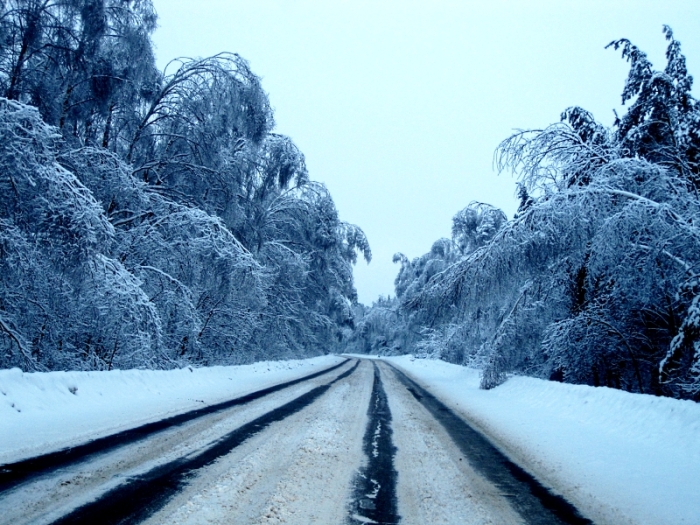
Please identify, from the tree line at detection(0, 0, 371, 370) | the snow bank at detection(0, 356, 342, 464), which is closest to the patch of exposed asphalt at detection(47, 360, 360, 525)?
the snow bank at detection(0, 356, 342, 464)

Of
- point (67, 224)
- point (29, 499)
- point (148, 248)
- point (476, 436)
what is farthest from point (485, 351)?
point (29, 499)

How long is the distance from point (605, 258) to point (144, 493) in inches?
330

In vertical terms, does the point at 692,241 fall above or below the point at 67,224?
above

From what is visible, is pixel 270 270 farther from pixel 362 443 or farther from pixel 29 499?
pixel 29 499

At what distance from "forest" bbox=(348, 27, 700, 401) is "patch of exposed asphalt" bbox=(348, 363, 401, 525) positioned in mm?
4381

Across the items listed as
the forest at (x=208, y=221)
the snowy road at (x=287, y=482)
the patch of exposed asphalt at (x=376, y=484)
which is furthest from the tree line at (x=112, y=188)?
the patch of exposed asphalt at (x=376, y=484)

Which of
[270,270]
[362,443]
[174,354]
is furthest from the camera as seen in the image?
[270,270]

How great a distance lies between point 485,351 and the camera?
1709 cm

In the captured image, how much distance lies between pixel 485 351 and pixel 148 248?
1223 cm

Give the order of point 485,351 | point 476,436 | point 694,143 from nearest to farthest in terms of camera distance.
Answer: point 476,436 < point 694,143 < point 485,351

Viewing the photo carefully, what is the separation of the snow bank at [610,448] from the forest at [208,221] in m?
1.09

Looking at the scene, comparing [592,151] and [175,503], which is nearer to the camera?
[175,503]

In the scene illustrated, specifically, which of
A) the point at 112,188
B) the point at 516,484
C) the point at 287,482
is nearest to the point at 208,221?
the point at 112,188

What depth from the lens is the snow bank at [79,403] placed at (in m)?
5.07
